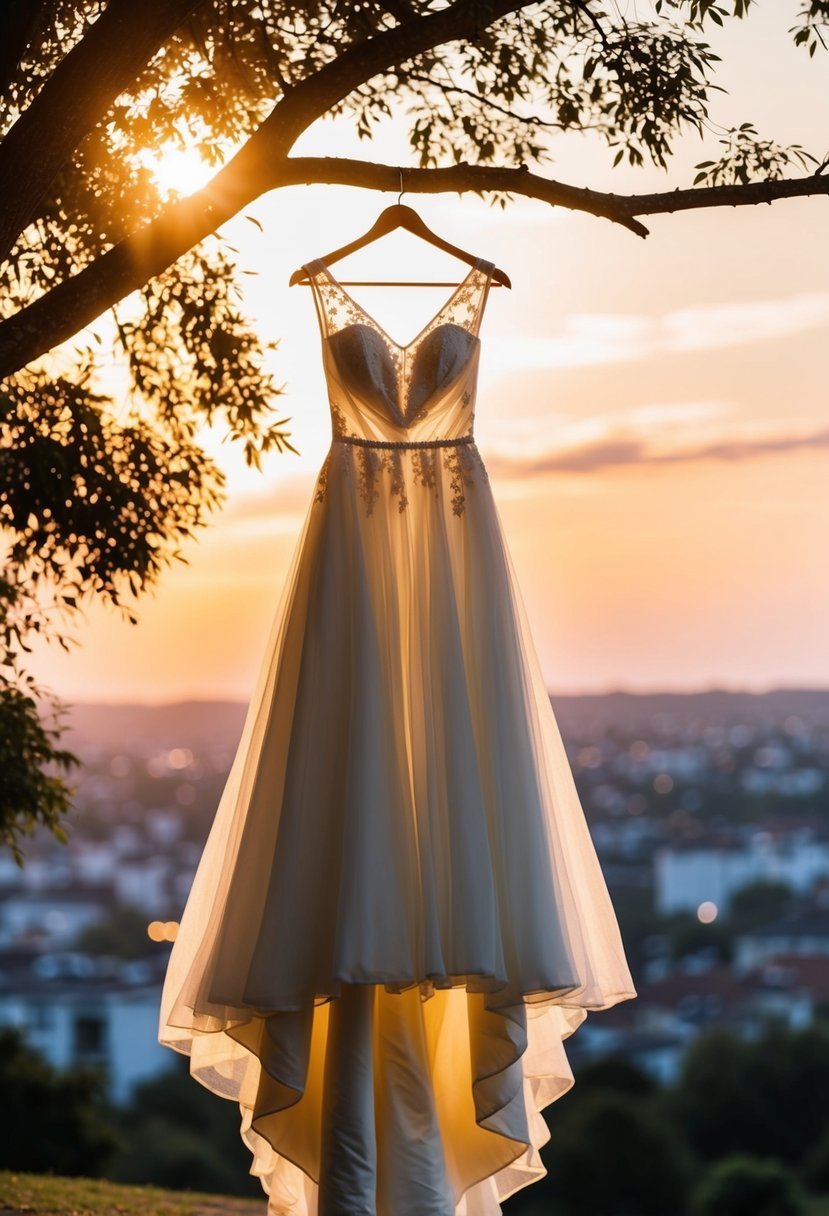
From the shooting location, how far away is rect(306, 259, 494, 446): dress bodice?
379 cm

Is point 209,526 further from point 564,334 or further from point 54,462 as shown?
point 564,334

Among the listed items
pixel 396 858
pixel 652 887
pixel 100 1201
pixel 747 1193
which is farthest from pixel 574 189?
pixel 652 887

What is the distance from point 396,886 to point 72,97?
7.19 ft

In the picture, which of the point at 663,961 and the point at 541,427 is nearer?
the point at 541,427

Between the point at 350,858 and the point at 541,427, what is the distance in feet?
61.4

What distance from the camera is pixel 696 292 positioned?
22703 mm

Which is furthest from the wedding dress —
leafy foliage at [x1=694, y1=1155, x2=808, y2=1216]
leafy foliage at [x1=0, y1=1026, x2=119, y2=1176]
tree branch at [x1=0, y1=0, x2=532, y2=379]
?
leafy foliage at [x1=694, y1=1155, x2=808, y2=1216]

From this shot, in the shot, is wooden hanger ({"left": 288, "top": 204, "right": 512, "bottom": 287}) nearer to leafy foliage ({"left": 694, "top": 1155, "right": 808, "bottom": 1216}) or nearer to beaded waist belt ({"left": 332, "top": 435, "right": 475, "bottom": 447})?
beaded waist belt ({"left": 332, "top": 435, "right": 475, "bottom": 447})

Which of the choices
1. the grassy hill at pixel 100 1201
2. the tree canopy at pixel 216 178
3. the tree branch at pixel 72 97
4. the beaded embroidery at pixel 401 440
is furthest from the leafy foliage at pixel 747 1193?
the tree branch at pixel 72 97

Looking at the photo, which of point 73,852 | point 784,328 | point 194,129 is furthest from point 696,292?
point 73,852

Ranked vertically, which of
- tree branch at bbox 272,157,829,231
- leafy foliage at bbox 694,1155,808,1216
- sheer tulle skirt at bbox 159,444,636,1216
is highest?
tree branch at bbox 272,157,829,231

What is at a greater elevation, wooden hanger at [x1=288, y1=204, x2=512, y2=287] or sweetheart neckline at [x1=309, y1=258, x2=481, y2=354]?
wooden hanger at [x1=288, y1=204, x2=512, y2=287]

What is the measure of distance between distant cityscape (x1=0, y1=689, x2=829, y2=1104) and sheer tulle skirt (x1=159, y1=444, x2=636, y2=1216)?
24.9 meters

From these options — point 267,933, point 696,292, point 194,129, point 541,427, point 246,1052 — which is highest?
point 696,292
